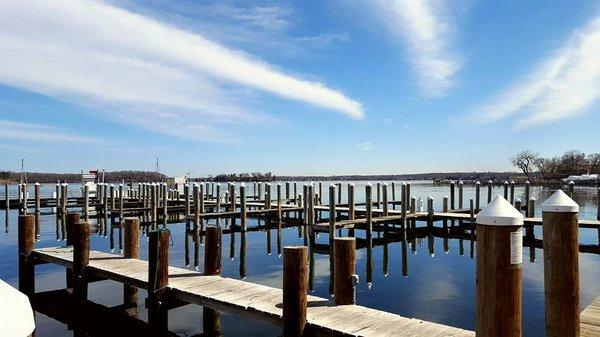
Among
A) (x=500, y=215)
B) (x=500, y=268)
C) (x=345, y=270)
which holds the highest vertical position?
(x=500, y=215)

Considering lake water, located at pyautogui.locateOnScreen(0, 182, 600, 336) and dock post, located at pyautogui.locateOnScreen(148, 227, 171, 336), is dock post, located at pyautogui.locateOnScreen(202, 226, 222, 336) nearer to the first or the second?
lake water, located at pyautogui.locateOnScreen(0, 182, 600, 336)

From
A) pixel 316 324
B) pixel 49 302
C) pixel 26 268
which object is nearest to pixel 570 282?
pixel 316 324

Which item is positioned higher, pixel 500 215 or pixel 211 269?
pixel 500 215

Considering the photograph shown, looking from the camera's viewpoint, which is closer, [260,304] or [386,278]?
[260,304]

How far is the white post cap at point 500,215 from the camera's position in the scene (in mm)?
3744

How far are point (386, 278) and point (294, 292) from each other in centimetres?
928

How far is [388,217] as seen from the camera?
22.1 m

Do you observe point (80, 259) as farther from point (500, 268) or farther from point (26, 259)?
point (500, 268)

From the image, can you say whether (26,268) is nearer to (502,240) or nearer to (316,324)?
(316,324)

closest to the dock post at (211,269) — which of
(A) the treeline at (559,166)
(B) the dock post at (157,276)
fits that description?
(B) the dock post at (157,276)

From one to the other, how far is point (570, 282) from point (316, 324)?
327 cm

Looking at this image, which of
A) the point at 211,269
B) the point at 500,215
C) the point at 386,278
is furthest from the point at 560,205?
the point at 386,278

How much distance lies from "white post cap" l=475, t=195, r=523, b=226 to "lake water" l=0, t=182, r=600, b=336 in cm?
669

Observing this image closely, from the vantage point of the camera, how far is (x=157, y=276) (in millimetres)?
8602
